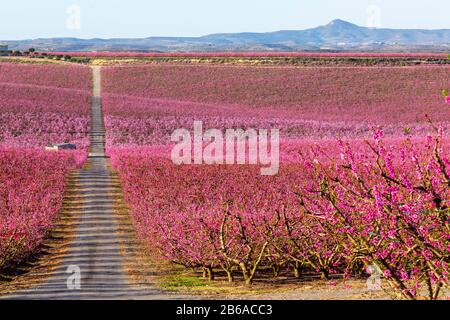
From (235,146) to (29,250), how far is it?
28.8 metres

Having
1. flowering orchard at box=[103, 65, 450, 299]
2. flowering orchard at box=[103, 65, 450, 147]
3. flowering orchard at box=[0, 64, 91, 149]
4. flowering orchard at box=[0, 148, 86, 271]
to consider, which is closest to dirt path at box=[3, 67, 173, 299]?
flowering orchard at box=[0, 148, 86, 271]

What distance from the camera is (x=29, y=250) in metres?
26.9

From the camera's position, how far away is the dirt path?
68.2 ft

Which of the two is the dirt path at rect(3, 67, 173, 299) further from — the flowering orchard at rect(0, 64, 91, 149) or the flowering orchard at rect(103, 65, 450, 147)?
the flowering orchard at rect(103, 65, 450, 147)

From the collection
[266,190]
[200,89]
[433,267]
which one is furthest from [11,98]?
[433,267]

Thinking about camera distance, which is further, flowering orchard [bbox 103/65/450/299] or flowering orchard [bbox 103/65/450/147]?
flowering orchard [bbox 103/65/450/147]

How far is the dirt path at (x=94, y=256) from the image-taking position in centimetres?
2080

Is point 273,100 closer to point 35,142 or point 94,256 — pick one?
point 35,142

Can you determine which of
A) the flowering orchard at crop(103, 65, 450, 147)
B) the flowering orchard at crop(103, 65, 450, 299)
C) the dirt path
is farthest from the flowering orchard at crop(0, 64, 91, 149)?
the dirt path

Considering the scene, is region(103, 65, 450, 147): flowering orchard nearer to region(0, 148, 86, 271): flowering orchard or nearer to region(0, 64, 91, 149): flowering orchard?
region(0, 64, 91, 149): flowering orchard

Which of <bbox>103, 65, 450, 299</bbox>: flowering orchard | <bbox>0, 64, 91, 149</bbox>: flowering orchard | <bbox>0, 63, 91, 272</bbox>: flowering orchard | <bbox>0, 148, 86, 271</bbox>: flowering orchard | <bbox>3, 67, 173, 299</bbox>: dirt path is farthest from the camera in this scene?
<bbox>0, 64, 91, 149</bbox>: flowering orchard

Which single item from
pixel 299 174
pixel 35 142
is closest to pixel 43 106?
pixel 35 142

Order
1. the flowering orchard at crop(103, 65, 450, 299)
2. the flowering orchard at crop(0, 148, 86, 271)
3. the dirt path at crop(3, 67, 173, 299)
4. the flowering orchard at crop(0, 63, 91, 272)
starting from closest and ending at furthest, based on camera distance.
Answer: the flowering orchard at crop(103, 65, 450, 299)
the dirt path at crop(3, 67, 173, 299)
the flowering orchard at crop(0, 148, 86, 271)
the flowering orchard at crop(0, 63, 91, 272)

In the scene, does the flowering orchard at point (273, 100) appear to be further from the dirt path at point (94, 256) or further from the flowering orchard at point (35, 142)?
the dirt path at point (94, 256)
